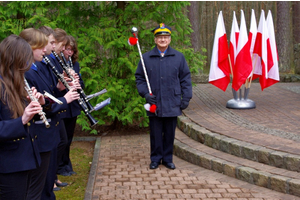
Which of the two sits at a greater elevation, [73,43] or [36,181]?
[73,43]

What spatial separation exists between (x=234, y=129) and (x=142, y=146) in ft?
6.05

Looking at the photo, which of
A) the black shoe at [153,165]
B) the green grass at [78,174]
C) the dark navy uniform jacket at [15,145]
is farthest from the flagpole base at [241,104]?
the dark navy uniform jacket at [15,145]

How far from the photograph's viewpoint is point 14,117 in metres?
2.82

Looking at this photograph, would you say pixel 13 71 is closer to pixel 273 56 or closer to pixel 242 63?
pixel 242 63

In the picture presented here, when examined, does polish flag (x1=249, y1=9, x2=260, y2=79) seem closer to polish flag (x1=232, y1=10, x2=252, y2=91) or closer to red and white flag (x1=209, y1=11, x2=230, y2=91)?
polish flag (x1=232, y1=10, x2=252, y2=91)

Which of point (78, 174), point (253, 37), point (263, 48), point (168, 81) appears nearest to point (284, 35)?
point (253, 37)

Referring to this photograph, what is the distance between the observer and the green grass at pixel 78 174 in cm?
517

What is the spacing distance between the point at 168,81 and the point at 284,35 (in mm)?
9612

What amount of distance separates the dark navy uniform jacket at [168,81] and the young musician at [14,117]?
303 centimetres

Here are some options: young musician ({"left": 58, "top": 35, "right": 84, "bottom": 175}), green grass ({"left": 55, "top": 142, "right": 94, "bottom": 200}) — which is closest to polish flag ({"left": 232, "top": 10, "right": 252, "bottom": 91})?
green grass ({"left": 55, "top": 142, "right": 94, "bottom": 200})

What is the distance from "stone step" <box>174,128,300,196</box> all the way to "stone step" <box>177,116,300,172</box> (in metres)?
0.04

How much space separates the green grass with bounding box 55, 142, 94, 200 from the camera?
517cm

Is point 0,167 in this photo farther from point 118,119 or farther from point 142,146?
point 118,119

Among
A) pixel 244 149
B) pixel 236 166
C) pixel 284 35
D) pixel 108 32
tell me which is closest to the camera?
pixel 236 166
